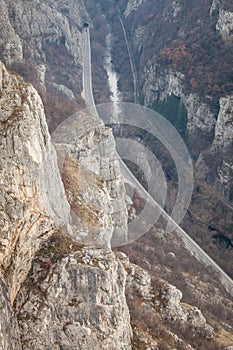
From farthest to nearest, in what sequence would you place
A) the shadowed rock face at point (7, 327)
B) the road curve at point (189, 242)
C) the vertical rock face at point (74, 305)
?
the road curve at point (189, 242)
the vertical rock face at point (74, 305)
the shadowed rock face at point (7, 327)

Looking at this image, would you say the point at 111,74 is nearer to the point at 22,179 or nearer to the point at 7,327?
the point at 22,179

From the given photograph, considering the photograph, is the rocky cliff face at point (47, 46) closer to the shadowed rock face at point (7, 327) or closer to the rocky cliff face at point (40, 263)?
the rocky cliff face at point (40, 263)

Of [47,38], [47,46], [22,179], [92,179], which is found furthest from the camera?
[47,38]

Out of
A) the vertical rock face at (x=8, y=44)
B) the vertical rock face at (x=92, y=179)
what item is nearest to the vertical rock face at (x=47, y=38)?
the vertical rock face at (x=8, y=44)

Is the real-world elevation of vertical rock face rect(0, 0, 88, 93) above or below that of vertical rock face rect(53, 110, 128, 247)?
above

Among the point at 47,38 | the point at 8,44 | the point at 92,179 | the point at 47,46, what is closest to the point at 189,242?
the point at 92,179

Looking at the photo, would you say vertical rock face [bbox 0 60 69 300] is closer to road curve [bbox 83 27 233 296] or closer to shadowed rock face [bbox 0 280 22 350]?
shadowed rock face [bbox 0 280 22 350]

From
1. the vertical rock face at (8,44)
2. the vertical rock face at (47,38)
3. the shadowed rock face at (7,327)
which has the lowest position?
the shadowed rock face at (7,327)

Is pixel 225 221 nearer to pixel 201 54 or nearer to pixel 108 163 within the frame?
pixel 108 163

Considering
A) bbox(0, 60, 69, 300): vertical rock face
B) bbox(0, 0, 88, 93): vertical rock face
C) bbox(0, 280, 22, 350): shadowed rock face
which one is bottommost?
bbox(0, 280, 22, 350): shadowed rock face

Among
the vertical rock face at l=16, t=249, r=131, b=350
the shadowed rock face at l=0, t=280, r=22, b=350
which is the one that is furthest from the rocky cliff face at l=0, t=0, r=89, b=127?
the shadowed rock face at l=0, t=280, r=22, b=350

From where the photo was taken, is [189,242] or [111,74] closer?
[189,242]
